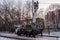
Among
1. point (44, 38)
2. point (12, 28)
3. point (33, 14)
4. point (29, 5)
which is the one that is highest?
point (29, 5)

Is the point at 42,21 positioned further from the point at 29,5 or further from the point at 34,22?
the point at 29,5

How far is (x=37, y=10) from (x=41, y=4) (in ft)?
0.33

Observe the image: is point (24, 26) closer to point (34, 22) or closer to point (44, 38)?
point (34, 22)

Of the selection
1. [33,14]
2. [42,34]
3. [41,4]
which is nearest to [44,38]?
[42,34]

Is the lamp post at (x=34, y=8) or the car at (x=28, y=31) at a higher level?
the lamp post at (x=34, y=8)

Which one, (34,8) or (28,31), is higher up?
(34,8)

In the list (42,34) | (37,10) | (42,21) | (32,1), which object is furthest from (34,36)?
(32,1)

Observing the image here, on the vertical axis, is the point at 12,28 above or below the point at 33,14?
below

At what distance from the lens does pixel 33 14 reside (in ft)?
5.62

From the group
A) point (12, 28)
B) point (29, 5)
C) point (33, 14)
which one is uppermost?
point (29, 5)

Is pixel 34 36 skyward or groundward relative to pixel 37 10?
groundward

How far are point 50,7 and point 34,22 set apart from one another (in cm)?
31

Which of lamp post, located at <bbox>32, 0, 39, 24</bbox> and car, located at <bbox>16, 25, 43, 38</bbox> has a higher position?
lamp post, located at <bbox>32, 0, 39, 24</bbox>

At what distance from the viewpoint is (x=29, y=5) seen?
1.71m
